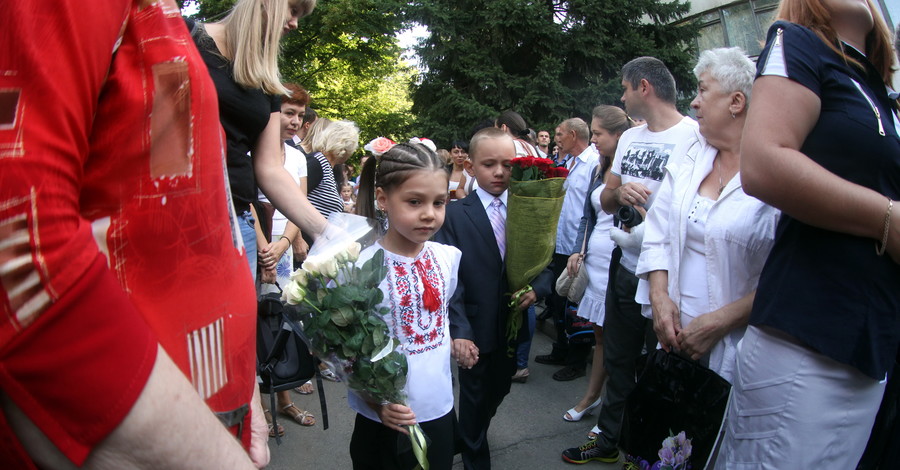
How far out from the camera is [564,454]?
4234 mm

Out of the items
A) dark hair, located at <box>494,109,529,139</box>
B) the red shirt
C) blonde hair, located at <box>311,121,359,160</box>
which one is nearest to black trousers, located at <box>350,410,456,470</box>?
the red shirt

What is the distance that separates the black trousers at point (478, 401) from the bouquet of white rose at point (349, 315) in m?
1.31

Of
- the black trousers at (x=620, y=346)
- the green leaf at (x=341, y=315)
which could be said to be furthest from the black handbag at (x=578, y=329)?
the green leaf at (x=341, y=315)

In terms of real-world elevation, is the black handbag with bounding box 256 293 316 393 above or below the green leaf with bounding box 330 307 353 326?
below

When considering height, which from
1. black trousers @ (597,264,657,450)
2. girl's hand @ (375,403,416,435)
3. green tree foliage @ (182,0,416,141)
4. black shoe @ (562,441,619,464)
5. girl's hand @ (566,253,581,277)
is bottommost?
black shoe @ (562,441,619,464)

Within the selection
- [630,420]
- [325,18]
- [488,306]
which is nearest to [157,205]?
[630,420]

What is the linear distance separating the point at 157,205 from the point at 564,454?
388cm

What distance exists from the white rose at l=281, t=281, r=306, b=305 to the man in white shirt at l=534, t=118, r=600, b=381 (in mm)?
4113

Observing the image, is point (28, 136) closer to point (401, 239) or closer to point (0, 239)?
point (0, 239)

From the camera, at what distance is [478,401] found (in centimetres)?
362

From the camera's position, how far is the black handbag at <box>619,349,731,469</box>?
231cm

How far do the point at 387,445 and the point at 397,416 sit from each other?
0.46m

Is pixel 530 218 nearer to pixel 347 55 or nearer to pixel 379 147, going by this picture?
pixel 379 147

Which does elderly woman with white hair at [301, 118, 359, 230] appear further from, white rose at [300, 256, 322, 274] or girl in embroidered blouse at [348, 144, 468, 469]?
white rose at [300, 256, 322, 274]
